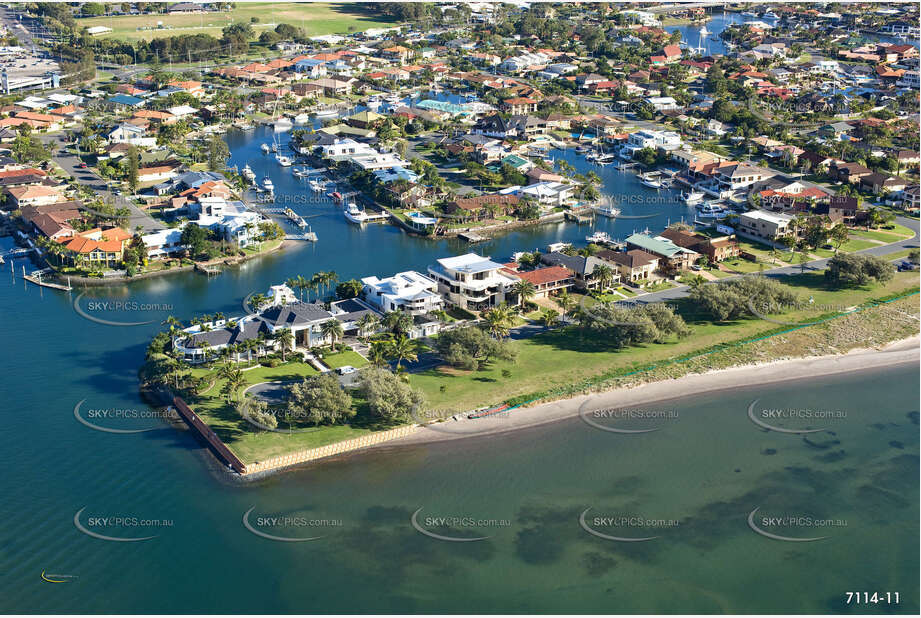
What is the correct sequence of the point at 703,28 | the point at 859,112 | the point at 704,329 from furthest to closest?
the point at 703,28, the point at 859,112, the point at 704,329

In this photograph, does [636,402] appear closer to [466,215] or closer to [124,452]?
[124,452]

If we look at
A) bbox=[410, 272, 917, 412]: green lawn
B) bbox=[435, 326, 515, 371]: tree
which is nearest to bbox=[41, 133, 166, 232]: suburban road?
bbox=[435, 326, 515, 371]: tree

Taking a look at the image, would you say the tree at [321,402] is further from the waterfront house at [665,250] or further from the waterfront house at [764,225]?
the waterfront house at [764,225]

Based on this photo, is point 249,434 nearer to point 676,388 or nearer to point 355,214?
point 676,388

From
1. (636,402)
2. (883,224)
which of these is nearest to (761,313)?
(636,402)

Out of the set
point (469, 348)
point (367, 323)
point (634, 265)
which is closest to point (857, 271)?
point (634, 265)

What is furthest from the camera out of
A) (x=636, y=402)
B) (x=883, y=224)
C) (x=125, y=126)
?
(x=125, y=126)

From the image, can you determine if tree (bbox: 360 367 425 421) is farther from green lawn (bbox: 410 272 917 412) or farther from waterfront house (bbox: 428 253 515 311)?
waterfront house (bbox: 428 253 515 311)
